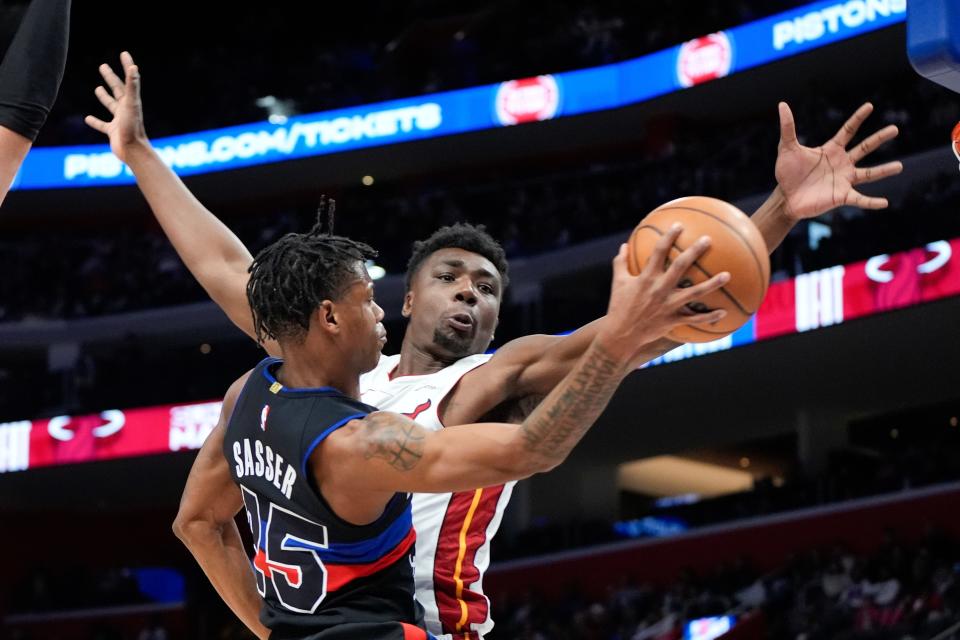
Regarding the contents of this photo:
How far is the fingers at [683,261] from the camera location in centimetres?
287

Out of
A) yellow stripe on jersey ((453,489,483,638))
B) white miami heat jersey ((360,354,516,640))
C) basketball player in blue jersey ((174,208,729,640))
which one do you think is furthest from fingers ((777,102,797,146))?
yellow stripe on jersey ((453,489,483,638))

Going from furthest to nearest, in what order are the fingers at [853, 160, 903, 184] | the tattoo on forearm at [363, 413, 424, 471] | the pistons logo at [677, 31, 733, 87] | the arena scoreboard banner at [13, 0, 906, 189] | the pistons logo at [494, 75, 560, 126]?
the pistons logo at [494, 75, 560, 126] → the pistons logo at [677, 31, 733, 87] → the arena scoreboard banner at [13, 0, 906, 189] → the fingers at [853, 160, 903, 184] → the tattoo on forearm at [363, 413, 424, 471]

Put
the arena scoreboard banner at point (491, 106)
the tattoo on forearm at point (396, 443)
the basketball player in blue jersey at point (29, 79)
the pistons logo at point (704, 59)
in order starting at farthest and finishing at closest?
the pistons logo at point (704, 59) < the arena scoreboard banner at point (491, 106) < the basketball player in blue jersey at point (29, 79) < the tattoo on forearm at point (396, 443)

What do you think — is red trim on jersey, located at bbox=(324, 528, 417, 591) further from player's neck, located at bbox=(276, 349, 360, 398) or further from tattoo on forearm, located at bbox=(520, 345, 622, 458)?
tattoo on forearm, located at bbox=(520, 345, 622, 458)

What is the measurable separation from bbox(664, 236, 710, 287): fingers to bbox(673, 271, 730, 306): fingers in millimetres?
29

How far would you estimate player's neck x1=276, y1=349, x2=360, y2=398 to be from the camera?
352 cm

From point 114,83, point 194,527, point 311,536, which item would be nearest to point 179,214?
point 114,83

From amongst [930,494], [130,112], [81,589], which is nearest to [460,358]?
[130,112]

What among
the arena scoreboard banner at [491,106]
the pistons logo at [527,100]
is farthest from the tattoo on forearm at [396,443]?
the pistons logo at [527,100]

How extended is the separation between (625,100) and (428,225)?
3987 mm

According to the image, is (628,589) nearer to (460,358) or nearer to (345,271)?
(460,358)

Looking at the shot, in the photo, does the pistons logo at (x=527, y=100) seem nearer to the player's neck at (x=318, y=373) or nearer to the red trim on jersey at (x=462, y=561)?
the red trim on jersey at (x=462, y=561)

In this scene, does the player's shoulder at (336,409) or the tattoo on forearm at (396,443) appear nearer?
the tattoo on forearm at (396,443)

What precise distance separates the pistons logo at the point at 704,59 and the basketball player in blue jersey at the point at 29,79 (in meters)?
17.8
